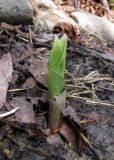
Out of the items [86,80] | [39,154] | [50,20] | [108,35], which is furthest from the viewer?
[108,35]

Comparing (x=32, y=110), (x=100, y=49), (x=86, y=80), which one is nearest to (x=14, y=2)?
(x=100, y=49)


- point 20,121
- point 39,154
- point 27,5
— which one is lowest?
point 39,154

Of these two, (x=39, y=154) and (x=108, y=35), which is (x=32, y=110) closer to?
(x=39, y=154)

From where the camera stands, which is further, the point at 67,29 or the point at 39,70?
the point at 67,29

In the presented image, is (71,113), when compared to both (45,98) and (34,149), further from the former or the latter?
(34,149)

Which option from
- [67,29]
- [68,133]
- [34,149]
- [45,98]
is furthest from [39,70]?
[67,29]

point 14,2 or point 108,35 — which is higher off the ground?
point 14,2

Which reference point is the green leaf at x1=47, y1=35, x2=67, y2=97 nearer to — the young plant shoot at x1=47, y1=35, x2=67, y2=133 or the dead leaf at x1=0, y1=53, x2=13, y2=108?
the young plant shoot at x1=47, y1=35, x2=67, y2=133

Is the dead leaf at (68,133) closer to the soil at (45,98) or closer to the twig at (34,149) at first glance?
the soil at (45,98)
